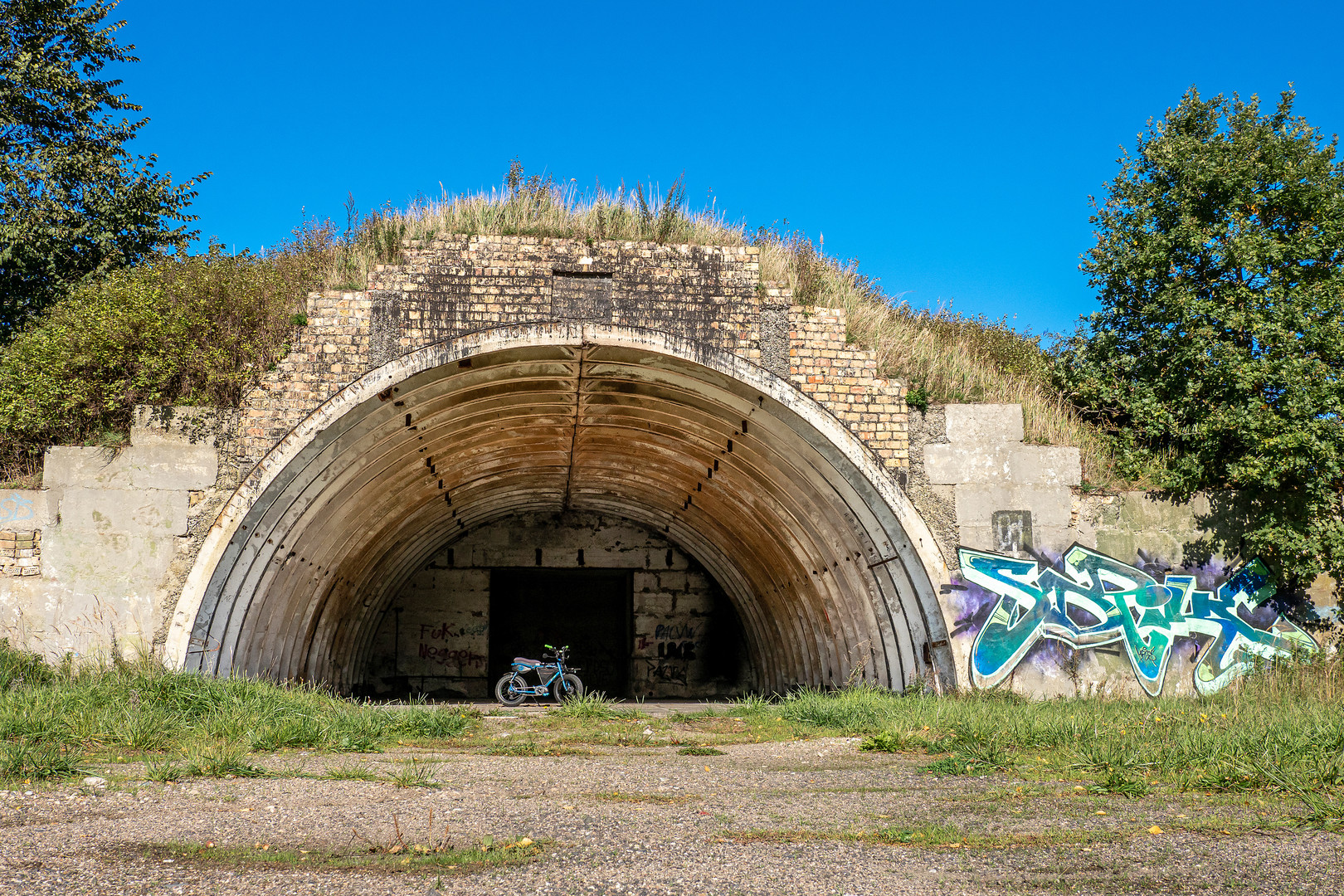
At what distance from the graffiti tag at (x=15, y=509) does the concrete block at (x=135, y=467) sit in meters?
0.32

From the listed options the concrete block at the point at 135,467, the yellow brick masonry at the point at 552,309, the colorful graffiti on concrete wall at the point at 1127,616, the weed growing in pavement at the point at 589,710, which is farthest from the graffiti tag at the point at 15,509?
the colorful graffiti on concrete wall at the point at 1127,616

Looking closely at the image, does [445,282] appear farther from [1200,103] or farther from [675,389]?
[1200,103]

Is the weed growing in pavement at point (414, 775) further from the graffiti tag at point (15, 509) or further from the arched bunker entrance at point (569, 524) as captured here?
the graffiti tag at point (15, 509)

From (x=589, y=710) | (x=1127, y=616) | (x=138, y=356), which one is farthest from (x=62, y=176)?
(x=1127, y=616)

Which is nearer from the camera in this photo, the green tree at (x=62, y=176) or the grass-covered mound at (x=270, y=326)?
the grass-covered mound at (x=270, y=326)

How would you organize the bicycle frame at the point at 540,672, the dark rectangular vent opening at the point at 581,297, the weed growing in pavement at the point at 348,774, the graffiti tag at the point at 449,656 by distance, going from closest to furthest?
1. the weed growing in pavement at the point at 348,774
2. the dark rectangular vent opening at the point at 581,297
3. the bicycle frame at the point at 540,672
4. the graffiti tag at the point at 449,656

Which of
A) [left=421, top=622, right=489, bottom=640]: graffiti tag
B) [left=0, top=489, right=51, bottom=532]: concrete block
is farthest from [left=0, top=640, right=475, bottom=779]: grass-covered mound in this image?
[left=421, top=622, right=489, bottom=640]: graffiti tag

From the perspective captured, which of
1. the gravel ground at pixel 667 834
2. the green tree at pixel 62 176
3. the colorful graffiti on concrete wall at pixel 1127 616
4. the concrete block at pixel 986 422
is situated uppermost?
the green tree at pixel 62 176

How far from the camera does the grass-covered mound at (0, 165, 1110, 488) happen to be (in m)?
10.9

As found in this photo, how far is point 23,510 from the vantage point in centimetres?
1055

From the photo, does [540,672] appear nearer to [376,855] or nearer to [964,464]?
[964,464]

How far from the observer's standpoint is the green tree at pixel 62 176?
52.0 feet

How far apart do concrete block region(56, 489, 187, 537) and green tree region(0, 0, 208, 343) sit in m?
5.87

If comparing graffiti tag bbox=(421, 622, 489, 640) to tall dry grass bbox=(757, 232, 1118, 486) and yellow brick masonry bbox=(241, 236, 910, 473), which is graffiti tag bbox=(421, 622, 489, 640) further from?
tall dry grass bbox=(757, 232, 1118, 486)
